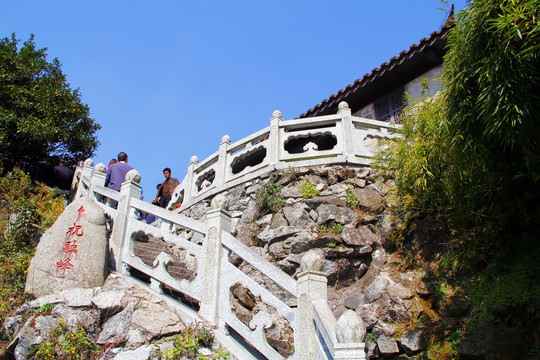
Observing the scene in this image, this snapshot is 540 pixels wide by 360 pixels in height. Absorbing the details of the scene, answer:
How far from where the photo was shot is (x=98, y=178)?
9.88 meters

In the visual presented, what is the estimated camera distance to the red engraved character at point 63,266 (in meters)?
7.16

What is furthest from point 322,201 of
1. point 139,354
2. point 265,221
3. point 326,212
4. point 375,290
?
point 139,354

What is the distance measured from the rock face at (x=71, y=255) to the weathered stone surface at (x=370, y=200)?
498cm

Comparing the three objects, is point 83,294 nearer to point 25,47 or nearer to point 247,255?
point 247,255

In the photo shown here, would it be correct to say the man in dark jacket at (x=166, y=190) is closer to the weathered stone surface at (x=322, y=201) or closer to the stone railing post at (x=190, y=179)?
the stone railing post at (x=190, y=179)

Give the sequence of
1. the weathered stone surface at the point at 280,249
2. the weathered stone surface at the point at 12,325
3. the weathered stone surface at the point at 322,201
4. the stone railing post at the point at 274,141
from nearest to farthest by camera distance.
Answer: the weathered stone surface at the point at 12,325, the weathered stone surface at the point at 280,249, the weathered stone surface at the point at 322,201, the stone railing post at the point at 274,141

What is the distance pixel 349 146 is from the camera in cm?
1080

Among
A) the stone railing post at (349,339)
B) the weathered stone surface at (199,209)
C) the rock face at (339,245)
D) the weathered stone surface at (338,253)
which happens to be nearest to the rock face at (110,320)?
the rock face at (339,245)

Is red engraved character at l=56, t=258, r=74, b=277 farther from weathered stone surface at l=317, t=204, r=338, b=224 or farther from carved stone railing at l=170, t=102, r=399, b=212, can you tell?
carved stone railing at l=170, t=102, r=399, b=212

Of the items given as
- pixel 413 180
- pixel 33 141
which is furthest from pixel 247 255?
pixel 33 141

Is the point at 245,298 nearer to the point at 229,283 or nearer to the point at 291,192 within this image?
the point at 229,283

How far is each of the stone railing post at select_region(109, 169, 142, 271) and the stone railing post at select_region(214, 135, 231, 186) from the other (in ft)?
11.1

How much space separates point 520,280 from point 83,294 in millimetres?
5890

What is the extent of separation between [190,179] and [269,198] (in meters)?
3.41
